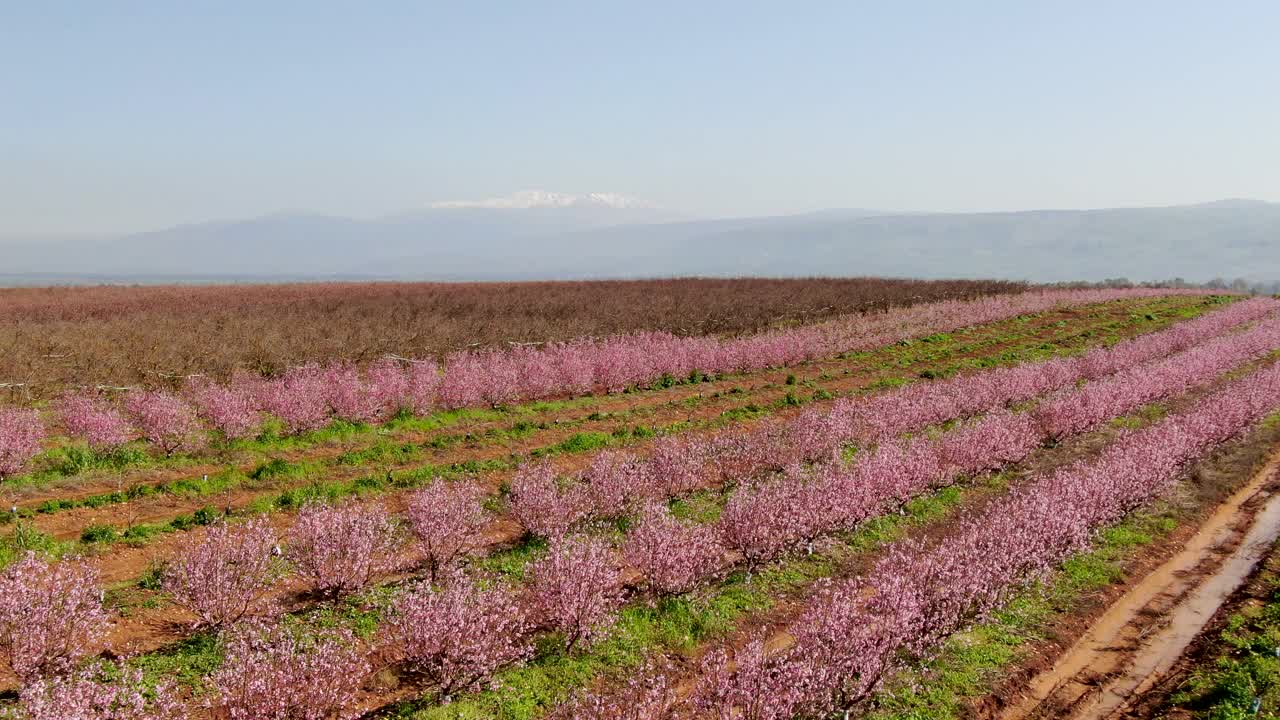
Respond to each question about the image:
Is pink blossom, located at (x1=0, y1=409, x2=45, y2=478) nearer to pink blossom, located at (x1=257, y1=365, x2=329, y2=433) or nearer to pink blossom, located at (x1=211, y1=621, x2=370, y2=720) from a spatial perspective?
pink blossom, located at (x1=257, y1=365, x2=329, y2=433)

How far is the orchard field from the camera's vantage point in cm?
688

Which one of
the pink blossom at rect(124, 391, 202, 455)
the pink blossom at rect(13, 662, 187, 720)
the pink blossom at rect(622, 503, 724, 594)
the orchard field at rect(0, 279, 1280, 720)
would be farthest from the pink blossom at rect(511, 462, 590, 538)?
the pink blossom at rect(124, 391, 202, 455)

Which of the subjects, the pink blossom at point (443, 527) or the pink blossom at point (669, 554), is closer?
the pink blossom at point (669, 554)

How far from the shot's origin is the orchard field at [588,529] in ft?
22.6

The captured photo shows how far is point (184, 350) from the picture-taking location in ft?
76.1

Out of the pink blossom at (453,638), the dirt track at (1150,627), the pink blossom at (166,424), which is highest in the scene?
the pink blossom at (166,424)

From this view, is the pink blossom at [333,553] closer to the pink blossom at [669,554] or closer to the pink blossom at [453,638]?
the pink blossom at [453,638]

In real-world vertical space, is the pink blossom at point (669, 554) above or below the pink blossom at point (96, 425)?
below

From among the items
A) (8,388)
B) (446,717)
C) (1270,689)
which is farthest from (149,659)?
(8,388)

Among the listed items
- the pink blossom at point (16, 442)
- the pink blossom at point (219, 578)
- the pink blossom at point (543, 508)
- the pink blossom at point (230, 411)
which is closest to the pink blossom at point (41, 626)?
the pink blossom at point (219, 578)

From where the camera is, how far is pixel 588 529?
11.4 m

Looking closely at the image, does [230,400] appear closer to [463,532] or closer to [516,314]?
[463,532]

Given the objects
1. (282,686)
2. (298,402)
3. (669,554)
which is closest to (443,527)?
(669,554)

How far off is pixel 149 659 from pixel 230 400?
966 cm
